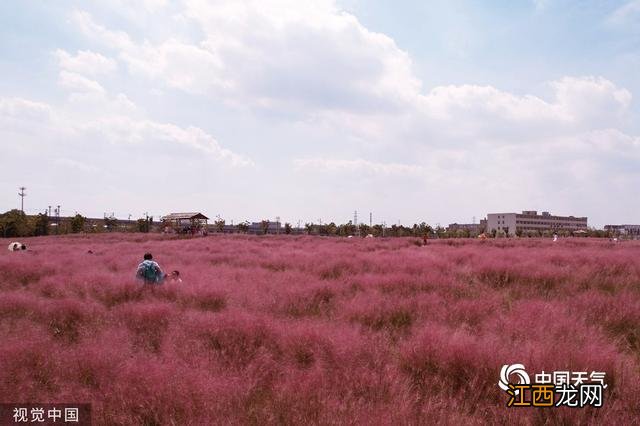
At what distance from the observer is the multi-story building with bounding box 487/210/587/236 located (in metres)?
143

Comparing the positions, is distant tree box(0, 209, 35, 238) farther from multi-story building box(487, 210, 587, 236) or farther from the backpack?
multi-story building box(487, 210, 587, 236)

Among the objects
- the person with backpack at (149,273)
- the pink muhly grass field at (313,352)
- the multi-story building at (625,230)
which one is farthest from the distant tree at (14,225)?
the multi-story building at (625,230)

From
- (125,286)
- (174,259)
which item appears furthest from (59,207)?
(125,286)

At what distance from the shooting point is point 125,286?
9070 millimetres

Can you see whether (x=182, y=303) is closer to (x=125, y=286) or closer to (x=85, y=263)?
(x=125, y=286)

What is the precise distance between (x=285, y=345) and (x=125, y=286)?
5.82 m

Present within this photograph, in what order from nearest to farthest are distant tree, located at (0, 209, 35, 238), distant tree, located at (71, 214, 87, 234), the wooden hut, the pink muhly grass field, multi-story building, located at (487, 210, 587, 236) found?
1. the pink muhly grass field
2. the wooden hut
3. distant tree, located at (0, 209, 35, 238)
4. distant tree, located at (71, 214, 87, 234)
5. multi-story building, located at (487, 210, 587, 236)

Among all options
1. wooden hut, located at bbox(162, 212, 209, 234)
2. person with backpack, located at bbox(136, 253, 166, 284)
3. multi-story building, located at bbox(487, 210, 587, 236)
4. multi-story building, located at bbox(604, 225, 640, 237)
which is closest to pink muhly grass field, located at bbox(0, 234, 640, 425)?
person with backpack, located at bbox(136, 253, 166, 284)

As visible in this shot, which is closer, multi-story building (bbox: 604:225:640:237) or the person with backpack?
the person with backpack

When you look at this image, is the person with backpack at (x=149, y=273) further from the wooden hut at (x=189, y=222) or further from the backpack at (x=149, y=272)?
the wooden hut at (x=189, y=222)

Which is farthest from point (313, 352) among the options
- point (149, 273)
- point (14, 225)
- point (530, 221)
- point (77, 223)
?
point (530, 221)

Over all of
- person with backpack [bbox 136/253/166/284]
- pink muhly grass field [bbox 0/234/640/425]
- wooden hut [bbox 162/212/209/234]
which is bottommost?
pink muhly grass field [bbox 0/234/640/425]

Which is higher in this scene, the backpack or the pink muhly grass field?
the backpack

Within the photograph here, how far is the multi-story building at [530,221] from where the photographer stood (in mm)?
142625
